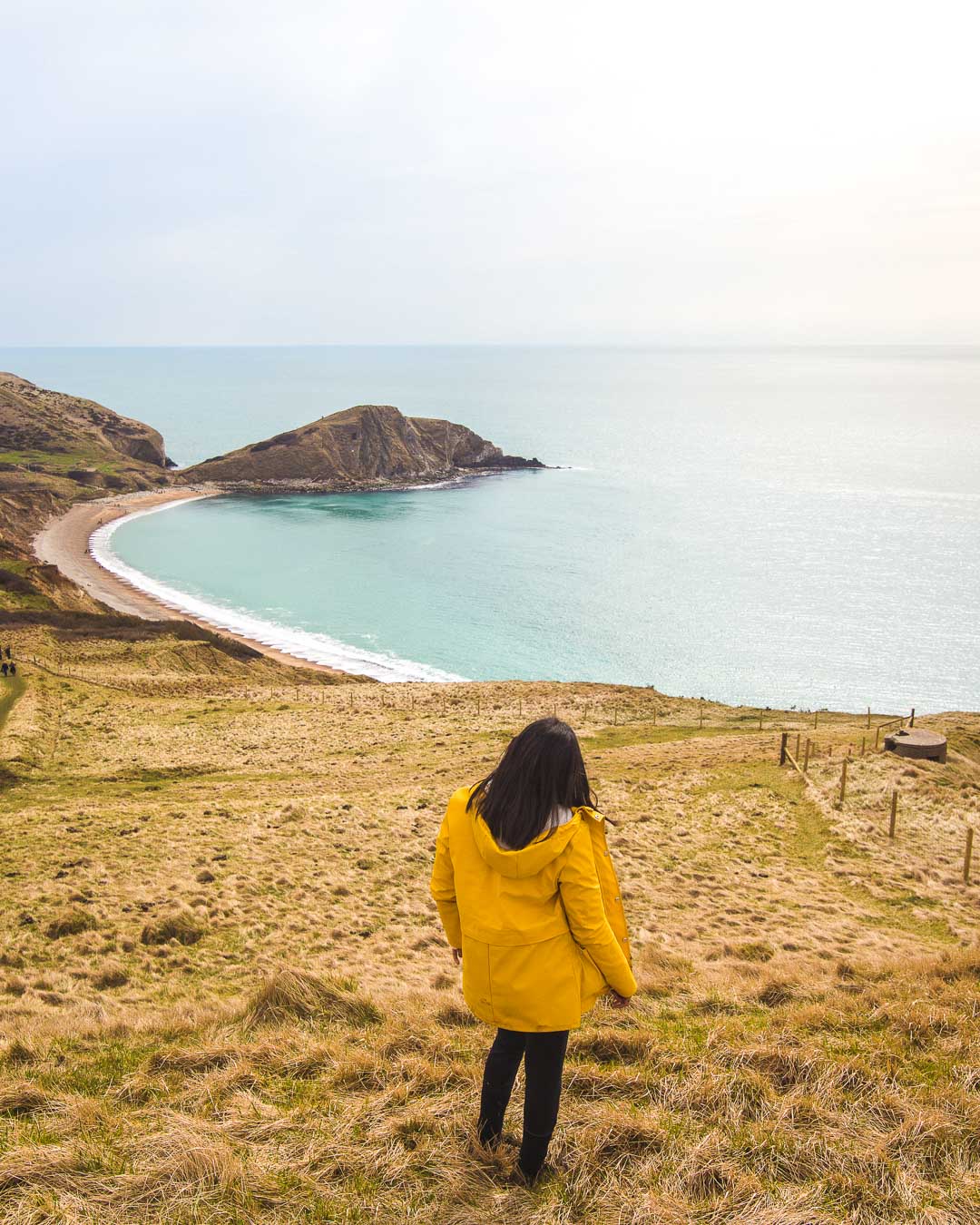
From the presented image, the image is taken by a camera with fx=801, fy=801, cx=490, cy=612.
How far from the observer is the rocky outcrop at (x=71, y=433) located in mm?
146500

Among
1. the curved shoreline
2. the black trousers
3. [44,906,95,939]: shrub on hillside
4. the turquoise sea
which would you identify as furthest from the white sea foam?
the black trousers

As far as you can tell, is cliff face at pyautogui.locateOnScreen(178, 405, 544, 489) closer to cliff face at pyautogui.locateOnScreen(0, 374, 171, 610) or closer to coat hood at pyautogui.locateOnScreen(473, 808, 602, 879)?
cliff face at pyautogui.locateOnScreen(0, 374, 171, 610)

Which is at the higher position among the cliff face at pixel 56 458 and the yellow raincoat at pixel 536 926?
the cliff face at pixel 56 458

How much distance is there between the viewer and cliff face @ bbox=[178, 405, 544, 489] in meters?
150

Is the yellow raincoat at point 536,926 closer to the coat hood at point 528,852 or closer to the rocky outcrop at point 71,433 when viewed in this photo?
the coat hood at point 528,852

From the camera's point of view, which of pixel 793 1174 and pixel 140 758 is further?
pixel 140 758

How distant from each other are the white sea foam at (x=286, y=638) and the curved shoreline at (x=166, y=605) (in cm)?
7

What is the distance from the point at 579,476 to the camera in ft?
490

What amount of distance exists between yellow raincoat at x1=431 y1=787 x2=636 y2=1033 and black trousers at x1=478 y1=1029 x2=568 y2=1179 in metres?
0.23

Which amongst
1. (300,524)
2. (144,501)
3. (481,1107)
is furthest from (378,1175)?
(144,501)

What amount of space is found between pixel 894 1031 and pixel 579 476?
145735mm

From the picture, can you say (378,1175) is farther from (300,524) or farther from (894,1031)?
(300,524)

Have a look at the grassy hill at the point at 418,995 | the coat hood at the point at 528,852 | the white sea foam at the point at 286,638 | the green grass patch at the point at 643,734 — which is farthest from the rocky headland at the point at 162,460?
the coat hood at the point at 528,852

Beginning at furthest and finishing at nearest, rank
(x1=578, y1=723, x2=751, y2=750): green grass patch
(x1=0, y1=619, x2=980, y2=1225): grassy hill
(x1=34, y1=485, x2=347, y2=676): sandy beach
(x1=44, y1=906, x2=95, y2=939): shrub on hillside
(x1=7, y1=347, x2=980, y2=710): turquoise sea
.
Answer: (x1=34, y1=485, x2=347, y2=676): sandy beach → (x1=7, y1=347, x2=980, y2=710): turquoise sea → (x1=578, y1=723, x2=751, y2=750): green grass patch → (x1=44, y1=906, x2=95, y2=939): shrub on hillside → (x1=0, y1=619, x2=980, y2=1225): grassy hill
